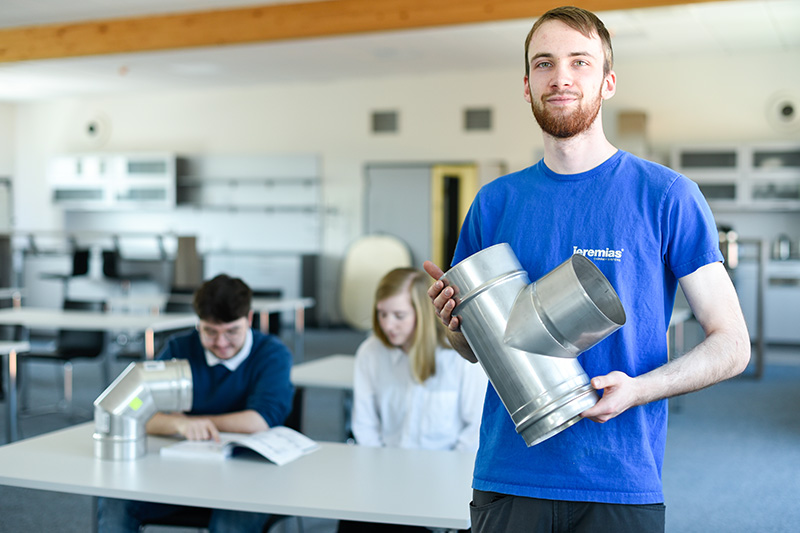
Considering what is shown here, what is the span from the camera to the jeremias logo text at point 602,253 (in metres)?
1.12

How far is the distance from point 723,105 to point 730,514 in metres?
6.46

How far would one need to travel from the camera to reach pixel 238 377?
2.50m

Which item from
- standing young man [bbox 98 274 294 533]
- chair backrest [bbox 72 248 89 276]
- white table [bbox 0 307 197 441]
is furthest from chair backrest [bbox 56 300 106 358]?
chair backrest [bbox 72 248 89 276]

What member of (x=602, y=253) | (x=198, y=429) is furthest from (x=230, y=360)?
(x=602, y=253)

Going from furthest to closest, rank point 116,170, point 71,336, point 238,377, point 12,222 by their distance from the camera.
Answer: point 12,222
point 116,170
point 71,336
point 238,377

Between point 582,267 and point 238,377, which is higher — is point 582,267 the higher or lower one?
the higher one

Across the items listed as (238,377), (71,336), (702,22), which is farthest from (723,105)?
(238,377)

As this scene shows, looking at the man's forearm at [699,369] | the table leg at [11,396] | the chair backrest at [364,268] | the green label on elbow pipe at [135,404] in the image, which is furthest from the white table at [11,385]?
the chair backrest at [364,268]

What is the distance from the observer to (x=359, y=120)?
34.7 feet

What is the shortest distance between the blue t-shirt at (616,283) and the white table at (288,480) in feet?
1.67

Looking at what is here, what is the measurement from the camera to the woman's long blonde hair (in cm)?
249

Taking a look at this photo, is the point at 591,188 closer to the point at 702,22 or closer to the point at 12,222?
the point at 702,22

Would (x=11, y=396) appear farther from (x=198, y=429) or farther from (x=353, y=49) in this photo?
(x=353, y=49)

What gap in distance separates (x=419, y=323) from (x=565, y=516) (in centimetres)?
145
